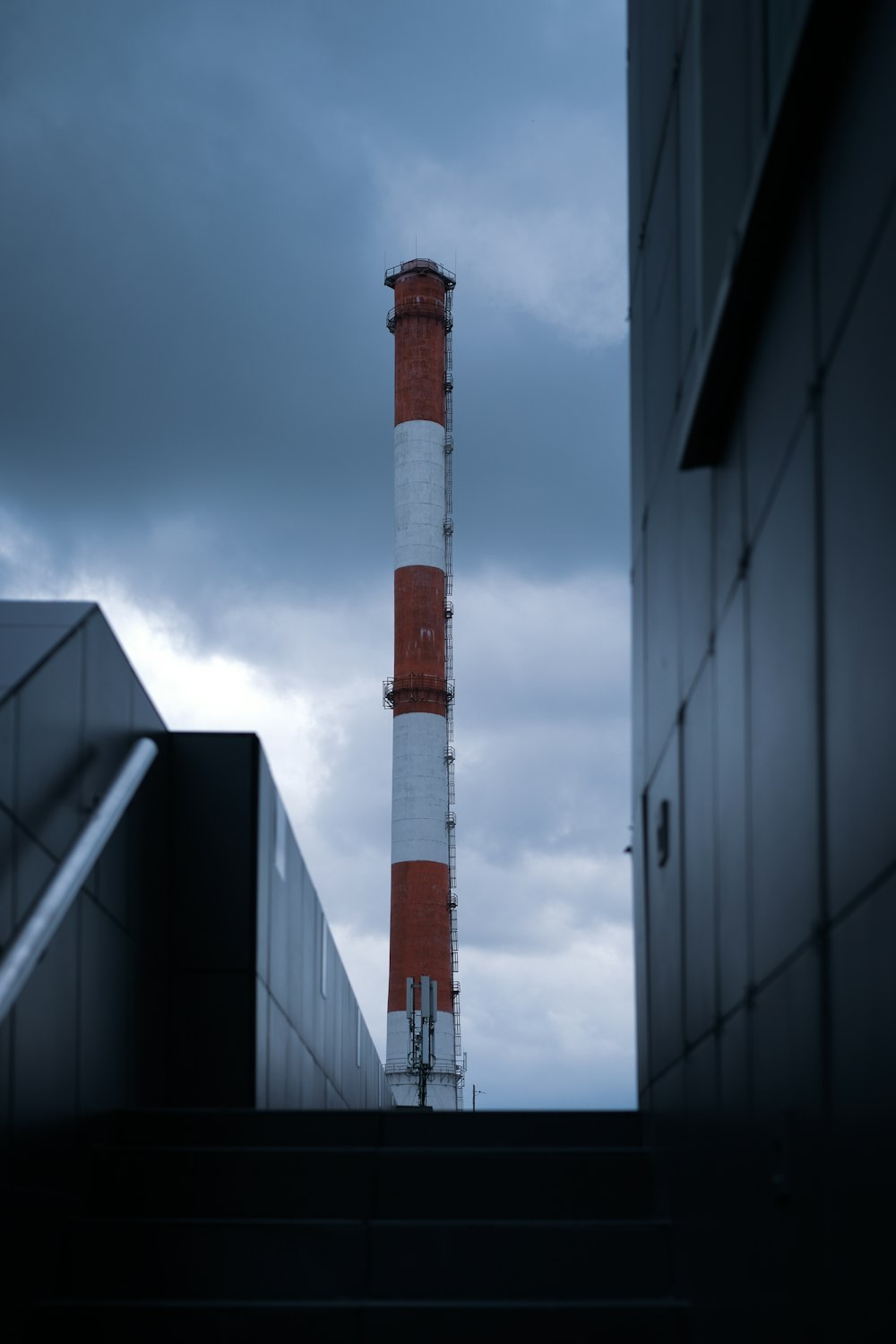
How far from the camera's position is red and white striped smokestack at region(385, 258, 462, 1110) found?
3638 centimetres

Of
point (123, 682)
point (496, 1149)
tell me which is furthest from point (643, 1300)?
point (123, 682)

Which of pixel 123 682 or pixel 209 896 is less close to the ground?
pixel 123 682

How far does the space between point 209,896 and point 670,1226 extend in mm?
3912

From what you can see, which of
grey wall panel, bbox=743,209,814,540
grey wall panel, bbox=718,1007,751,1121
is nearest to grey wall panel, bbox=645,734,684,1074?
grey wall panel, bbox=718,1007,751,1121

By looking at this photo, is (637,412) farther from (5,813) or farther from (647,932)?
(5,813)

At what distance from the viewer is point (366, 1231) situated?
550cm

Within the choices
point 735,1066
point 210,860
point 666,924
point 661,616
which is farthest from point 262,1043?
point 735,1066

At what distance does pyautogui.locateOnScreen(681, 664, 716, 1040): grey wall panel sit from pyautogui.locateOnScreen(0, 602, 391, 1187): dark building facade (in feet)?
6.28

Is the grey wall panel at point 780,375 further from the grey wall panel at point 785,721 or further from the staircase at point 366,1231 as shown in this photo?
the staircase at point 366,1231

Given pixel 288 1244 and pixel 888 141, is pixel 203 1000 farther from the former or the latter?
pixel 888 141

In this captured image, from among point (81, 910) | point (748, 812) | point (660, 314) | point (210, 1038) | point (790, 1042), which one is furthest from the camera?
point (210, 1038)

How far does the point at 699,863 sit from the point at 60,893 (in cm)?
202

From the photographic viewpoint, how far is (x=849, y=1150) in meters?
3.42

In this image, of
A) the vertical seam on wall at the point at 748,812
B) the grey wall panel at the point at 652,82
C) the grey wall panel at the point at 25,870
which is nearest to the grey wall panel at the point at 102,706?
the grey wall panel at the point at 25,870
